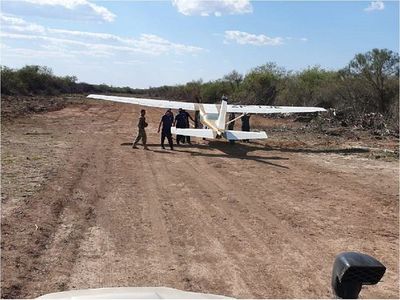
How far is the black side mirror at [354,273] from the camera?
217 centimetres

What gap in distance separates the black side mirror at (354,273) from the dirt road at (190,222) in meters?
3.34

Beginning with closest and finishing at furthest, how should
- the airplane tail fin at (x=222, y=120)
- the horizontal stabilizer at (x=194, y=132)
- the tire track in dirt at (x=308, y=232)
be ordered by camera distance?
the tire track in dirt at (x=308, y=232) → the horizontal stabilizer at (x=194, y=132) → the airplane tail fin at (x=222, y=120)

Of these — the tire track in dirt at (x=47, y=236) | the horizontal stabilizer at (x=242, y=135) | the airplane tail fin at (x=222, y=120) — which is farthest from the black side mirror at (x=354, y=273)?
the airplane tail fin at (x=222, y=120)

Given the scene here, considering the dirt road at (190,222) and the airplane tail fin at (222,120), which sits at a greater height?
the airplane tail fin at (222,120)

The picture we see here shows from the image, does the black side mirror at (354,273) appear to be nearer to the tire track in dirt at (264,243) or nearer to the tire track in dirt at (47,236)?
the tire track in dirt at (264,243)

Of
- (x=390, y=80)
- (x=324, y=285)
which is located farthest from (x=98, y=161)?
(x=390, y=80)

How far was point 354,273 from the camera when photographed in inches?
85.8

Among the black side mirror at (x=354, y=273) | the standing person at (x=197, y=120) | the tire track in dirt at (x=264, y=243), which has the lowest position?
the tire track in dirt at (x=264, y=243)

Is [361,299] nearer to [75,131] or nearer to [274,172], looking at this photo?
[274,172]

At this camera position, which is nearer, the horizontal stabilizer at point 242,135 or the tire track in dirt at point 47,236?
the tire track in dirt at point 47,236

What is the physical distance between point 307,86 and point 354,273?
39938 millimetres

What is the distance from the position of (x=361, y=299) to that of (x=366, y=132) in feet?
63.5

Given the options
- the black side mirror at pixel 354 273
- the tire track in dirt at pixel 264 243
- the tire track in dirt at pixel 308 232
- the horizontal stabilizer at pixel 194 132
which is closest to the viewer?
the black side mirror at pixel 354 273

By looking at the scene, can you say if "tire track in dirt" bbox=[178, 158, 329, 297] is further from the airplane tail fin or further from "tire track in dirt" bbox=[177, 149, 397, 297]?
the airplane tail fin
